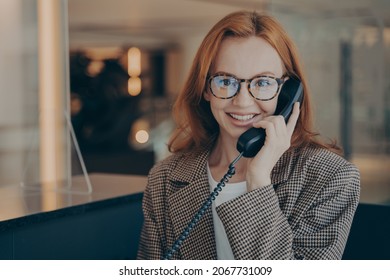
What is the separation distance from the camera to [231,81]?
1450 millimetres

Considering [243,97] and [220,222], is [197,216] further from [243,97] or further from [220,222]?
[243,97]

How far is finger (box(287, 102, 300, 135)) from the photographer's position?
1500 mm

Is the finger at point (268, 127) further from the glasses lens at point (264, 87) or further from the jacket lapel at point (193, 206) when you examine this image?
the jacket lapel at point (193, 206)

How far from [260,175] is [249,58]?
250 mm

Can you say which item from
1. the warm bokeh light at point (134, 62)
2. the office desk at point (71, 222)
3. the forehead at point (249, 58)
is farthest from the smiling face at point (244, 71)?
the warm bokeh light at point (134, 62)

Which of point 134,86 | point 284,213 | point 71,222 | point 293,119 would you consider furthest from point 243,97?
point 134,86

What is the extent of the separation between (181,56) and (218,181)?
47.9 ft

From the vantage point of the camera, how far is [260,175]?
1.43m

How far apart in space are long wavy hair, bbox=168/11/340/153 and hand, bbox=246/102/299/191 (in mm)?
116

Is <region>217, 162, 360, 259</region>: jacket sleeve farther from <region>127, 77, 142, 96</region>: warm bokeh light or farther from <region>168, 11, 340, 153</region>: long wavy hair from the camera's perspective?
<region>127, 77, 142, 96</region>: warm bokeh light

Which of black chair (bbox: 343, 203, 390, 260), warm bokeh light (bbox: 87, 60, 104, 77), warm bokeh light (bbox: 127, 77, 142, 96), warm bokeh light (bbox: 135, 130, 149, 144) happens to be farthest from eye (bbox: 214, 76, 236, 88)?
warm bokeh light (bbox: 127, 77, 142, 96)

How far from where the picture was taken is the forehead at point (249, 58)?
144 centimetres
